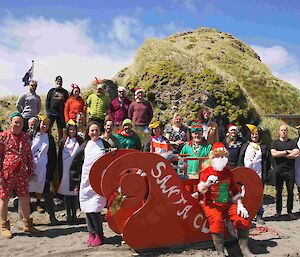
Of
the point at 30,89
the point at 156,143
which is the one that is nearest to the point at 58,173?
the point at 156,143

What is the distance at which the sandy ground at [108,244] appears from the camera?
17.0 feet

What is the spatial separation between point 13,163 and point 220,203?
129 inches

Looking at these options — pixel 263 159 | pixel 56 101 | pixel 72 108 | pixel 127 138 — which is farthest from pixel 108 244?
pixel 56 101

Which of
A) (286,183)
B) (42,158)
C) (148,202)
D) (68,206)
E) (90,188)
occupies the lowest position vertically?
(68,206)

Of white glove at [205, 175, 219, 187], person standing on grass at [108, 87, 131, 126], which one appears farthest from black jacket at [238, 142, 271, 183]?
person standing on grass at [108, 87, 131, 126]

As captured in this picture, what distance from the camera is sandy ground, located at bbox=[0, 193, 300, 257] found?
17.0ft

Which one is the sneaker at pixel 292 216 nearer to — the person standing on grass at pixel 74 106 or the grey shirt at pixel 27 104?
the person standing on grass at pixel 74 106

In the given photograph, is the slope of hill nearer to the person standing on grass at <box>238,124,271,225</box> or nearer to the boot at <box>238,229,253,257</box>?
the person standing on grass at <box>238,124,271,225</box>

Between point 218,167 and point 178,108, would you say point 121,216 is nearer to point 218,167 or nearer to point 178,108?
point 218,167

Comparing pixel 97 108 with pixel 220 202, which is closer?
pixel 220 202

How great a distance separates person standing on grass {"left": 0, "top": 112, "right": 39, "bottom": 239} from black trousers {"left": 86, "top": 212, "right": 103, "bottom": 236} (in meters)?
1.33

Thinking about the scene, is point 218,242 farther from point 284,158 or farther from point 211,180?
point 284,158

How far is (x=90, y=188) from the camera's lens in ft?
17.8

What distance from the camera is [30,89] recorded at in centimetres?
877
